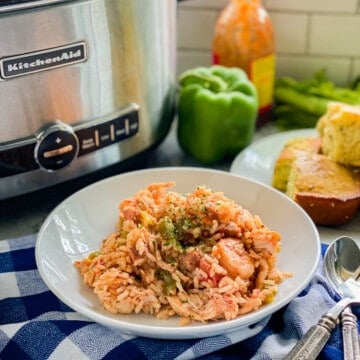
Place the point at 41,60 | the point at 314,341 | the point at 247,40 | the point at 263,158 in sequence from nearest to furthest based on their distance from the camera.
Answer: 1. the point at 314,341
2. the point at 41,60
3. the point at 263,158
4. the point at 247,40

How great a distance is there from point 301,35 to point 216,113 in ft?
Answer: 1.16

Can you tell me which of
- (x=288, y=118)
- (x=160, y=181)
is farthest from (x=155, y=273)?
(x=288, y=118)

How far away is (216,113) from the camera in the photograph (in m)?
1.12

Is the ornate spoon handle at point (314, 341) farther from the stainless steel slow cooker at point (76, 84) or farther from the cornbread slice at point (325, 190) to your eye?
the stainless steel slow cooker at point (76, 84)

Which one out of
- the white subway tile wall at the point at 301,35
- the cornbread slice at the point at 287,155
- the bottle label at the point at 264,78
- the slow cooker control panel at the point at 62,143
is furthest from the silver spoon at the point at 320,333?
the white subway tile wall at the point at 301,35

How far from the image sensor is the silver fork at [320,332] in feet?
2.30

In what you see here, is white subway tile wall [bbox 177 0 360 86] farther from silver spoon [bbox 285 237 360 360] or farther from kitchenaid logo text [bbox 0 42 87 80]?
silver spoon [bbox 285 237 360 360]

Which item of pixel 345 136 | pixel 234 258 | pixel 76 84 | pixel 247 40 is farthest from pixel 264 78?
pixel 234 258

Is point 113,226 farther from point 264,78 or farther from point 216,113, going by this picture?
point 264,78

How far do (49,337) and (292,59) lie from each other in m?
0.85

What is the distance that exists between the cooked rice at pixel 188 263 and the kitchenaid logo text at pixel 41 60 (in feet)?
0.68

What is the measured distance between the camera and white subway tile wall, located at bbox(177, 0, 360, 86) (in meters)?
1.34

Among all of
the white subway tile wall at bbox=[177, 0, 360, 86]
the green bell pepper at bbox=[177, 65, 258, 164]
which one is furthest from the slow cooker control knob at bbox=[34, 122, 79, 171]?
the white subway tile wall at bbox=[177, 0, 360, 86]

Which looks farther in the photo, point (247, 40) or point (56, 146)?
point (247, 40)
